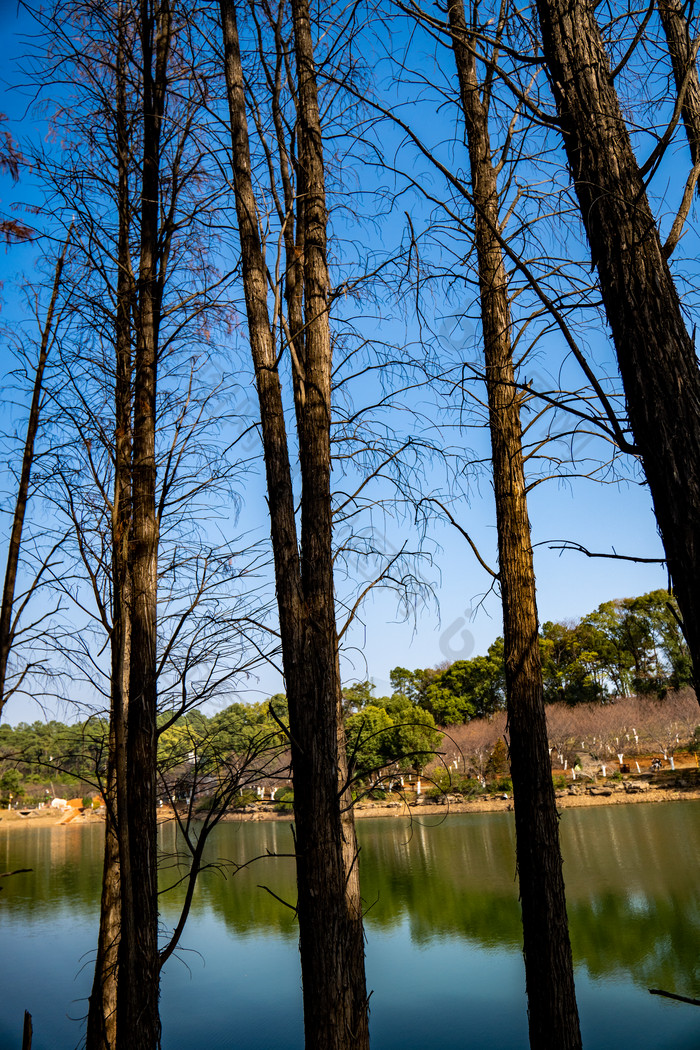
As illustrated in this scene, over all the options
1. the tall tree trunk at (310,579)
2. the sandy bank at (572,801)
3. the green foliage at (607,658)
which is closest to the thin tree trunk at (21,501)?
the tall tree trunk at (310,579)

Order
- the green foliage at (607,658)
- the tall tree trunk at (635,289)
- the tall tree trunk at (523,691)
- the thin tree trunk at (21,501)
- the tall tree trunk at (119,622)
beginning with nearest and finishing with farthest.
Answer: the tall tree trunk at (635,289) → the tall tree trunk at (119,622) → the tall tree trunk at (523,691) → the thin tree trunk at (21,501) → the green foliage at (607,658)

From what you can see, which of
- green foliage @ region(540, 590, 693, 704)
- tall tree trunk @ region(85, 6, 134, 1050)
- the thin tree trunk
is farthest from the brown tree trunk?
green foliage @ region(540, 590, 693, 704)

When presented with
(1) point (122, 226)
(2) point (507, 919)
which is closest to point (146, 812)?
(1) point (122, 226)

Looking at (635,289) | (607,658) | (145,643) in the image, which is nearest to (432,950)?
(145,643)

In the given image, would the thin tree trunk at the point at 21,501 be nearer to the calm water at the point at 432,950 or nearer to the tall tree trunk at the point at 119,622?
the tall tree trunk at the point at 119,622

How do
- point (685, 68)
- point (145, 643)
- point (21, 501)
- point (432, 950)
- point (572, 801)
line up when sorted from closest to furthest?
point (685, 68) < point (145, 643) < point (21, 501) < point (432, 950) < point (572, 801)

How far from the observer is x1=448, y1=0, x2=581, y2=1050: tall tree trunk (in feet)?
8.37

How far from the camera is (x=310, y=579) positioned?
2.37 m

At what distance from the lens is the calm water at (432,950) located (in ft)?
24.7

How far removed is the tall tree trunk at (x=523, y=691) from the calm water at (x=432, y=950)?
1974mm

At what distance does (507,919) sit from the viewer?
1076cm

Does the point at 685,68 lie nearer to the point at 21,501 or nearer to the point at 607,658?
the point at 21,501

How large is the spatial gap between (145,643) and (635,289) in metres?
2.32

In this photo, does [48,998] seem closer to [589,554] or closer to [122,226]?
[122,226]
